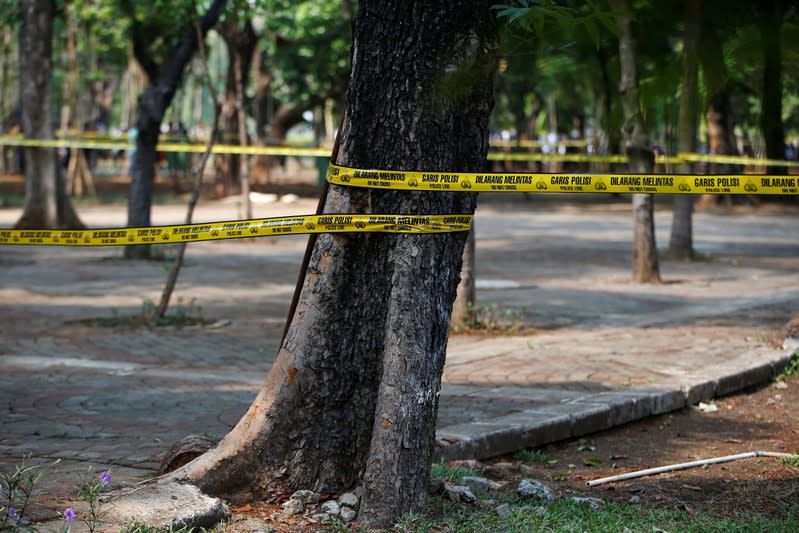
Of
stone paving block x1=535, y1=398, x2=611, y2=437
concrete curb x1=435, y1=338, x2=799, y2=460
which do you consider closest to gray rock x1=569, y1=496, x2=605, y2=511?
concrete curb x1=435, y1=338, x2=799, y2=460

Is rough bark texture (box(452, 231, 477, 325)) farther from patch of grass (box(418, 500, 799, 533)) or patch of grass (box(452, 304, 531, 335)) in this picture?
patch of grass (box(418, 500, 799, 533))

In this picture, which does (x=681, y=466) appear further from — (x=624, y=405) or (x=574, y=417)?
(x=624, y=405)

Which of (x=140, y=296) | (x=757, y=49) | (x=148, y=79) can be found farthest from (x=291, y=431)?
(x=148, y=79)

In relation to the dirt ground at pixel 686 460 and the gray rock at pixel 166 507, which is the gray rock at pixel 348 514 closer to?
the dirt ground at pixel 686 460

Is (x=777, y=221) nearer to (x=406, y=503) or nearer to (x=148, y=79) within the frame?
(x=148, y=79)

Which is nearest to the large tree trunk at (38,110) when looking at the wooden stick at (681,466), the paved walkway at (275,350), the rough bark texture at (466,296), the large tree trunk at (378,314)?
the paved walkway at (275,350)

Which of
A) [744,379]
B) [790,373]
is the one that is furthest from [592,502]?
[790,373]

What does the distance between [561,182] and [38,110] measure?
13.6 meters

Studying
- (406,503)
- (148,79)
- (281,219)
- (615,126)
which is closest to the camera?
(615,126)

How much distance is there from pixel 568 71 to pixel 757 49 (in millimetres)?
616

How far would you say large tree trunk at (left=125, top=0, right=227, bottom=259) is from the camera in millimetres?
13851

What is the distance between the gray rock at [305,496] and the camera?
4145mm

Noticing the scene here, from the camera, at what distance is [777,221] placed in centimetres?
2497

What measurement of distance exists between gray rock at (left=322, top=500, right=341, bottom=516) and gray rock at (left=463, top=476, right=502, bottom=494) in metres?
0.82
